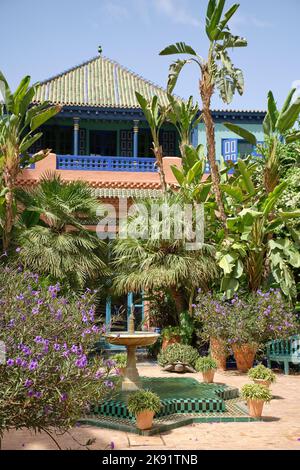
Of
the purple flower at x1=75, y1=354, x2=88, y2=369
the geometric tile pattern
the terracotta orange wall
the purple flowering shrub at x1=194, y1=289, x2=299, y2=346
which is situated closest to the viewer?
the purple flower at x1=75, y1=354, x2=88, y2=369

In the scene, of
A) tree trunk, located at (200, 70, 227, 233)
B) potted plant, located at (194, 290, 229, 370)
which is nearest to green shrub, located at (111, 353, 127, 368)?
potted plant, located at (194, 290, 229, 370)

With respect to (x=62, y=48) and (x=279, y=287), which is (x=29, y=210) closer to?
(x=62, y=48)

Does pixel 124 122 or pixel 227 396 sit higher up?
pixel 124 122

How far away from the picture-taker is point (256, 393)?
927 centimetres

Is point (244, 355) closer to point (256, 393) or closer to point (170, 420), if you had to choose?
point (256, 393)

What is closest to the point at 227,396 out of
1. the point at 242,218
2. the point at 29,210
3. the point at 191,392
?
the point at 191,392

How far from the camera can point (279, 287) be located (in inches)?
662

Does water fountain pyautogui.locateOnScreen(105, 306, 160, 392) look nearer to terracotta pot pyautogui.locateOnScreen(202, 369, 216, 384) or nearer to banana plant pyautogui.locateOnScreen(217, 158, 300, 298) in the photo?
terracotta pot pyautogui.locateOnScreen(202, 369, 216, 384)

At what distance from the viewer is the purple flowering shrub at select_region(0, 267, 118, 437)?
220 inches

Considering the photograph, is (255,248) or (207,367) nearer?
(207,367)

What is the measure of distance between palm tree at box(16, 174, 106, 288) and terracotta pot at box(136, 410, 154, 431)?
6.18 m

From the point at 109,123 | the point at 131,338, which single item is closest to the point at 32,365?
the point at 131,338

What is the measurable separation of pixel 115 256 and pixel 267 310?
15.7 ft

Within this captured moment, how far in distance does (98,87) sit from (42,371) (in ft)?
71.2
